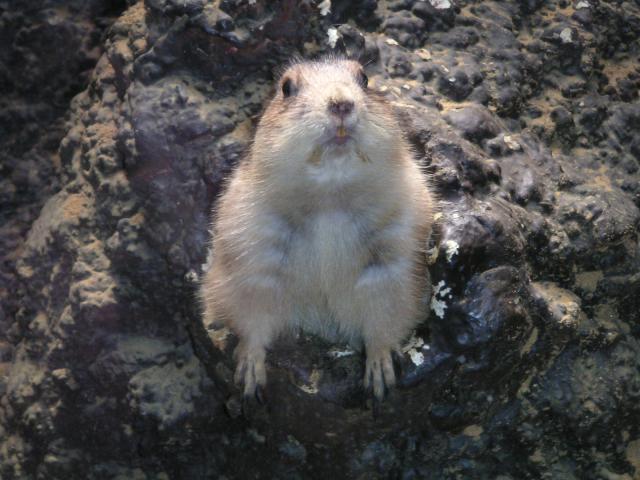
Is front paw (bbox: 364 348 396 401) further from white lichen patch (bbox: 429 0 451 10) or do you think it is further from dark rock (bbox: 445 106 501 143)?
white lichen patch (bbox: 429 0 451 10)

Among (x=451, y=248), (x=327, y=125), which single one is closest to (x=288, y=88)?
(x=327, y=125)

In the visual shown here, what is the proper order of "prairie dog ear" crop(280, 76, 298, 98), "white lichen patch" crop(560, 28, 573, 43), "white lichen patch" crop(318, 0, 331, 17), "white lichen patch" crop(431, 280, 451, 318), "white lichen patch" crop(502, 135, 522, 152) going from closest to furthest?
"prairie dog ear" crop(280, 76, 298, 98)
"white lichen patch" crop(431, 280, 451, 318)
"white lichen patch" crop(502, 135, 522, 152)
"white lichen patch" crop(318, 0, 331, 17)
"white lichen patch" crop(560, 28, 573, 43)

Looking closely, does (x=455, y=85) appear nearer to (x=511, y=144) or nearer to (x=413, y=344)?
(x=511, y=144)

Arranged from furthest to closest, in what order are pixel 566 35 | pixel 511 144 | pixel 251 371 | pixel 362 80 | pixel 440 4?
1. pixel 566 35
2. pixel 440 4
3. pixel 511 144
4. pixel 251 371
5. pixel 362 80

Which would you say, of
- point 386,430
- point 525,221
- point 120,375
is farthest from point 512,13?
point 120,375

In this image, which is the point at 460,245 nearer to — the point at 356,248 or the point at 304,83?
the point at 356,248

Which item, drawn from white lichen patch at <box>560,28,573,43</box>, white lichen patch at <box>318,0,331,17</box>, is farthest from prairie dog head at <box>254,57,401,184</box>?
white lichen patch at <box>560,28,573,43</box>

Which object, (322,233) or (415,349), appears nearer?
(322,233)
